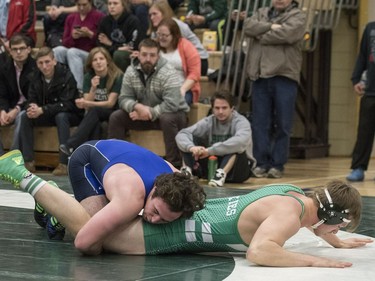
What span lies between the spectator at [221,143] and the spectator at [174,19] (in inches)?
54.0

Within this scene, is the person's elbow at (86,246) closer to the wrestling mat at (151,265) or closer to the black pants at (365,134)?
the wrestling mat at (151,265)

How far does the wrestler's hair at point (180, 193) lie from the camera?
15.3 ft

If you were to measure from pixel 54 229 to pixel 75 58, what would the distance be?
5.28m

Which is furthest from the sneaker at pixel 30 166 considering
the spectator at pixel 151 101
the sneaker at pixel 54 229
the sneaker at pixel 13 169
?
the sneaker at pixel 13 169

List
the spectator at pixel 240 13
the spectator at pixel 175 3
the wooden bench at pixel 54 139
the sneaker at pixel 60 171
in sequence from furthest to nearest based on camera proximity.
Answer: the spectator at pixel 175 3 → the spectator at pixel 240 13 → the wooden bench at pixel 54 139 → the sneaker at pixel 60 171

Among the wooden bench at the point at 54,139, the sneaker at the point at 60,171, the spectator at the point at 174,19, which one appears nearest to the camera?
the sneaker at the point at 60,171

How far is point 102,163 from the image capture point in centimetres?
516

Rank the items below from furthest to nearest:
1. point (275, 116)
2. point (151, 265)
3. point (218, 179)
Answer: point (275, 116)
point (218, 179)
point (151, 265)

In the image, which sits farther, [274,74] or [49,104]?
[49,104]

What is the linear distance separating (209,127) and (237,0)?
7.62ft

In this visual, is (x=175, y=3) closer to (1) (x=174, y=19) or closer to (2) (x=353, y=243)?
(1) (x=174, y=19)

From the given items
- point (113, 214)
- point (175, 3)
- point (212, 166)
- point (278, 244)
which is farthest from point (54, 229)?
point (175, 3)

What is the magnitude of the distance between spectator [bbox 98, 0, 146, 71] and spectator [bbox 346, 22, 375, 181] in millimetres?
2211

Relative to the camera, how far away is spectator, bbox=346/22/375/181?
372 inches
